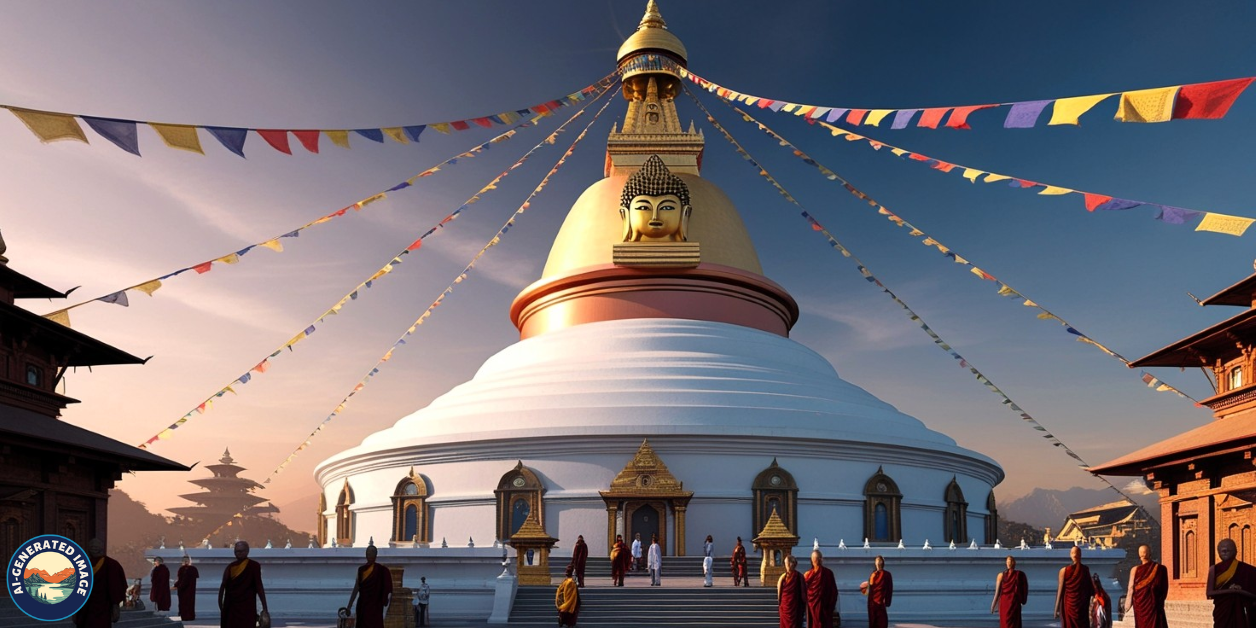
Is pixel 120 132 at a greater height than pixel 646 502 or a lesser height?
greater

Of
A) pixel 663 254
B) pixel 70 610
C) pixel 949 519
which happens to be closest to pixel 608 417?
pixel 663 254

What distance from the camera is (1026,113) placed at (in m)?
11.9

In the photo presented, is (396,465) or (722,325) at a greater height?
(722,325)

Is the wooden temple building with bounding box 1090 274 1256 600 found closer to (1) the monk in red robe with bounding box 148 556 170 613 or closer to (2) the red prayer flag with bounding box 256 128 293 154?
(2) the red prayer flag with bounding box 256 128 293 154

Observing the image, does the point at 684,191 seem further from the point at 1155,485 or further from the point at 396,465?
the point at 1155,485

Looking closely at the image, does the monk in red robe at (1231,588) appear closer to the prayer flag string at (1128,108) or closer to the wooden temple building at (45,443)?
the prayer flag string at (1128,108)

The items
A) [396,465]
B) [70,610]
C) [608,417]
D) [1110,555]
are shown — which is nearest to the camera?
[70,610]

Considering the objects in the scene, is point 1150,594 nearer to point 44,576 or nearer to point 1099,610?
point 1099,610

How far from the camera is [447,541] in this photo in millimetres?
21344

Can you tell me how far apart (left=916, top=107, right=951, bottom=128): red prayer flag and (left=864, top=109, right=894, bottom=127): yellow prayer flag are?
34.5 inches

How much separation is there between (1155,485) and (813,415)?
7295mm

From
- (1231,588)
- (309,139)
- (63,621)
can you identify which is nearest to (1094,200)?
(1231,588)

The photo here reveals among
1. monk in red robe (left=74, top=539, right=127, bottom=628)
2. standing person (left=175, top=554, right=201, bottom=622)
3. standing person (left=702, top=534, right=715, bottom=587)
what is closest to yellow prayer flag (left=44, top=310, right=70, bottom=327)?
standing person (left=175, top=554, right=201, bottom=622)

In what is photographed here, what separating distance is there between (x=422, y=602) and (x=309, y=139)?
7.14 meters
